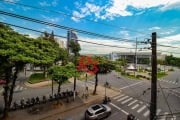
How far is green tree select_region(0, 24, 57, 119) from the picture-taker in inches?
755

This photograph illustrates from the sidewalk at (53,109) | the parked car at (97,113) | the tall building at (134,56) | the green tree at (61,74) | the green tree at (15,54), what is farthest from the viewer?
the tall building at (134,56)

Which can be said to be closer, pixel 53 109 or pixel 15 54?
pixel 15 54

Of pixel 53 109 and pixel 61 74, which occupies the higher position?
pixel 61 74

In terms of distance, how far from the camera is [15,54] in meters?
19.4

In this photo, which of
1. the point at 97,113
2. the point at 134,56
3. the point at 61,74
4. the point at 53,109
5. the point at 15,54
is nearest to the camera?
the point at 15,54

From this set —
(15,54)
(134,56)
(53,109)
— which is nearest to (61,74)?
(53,109)

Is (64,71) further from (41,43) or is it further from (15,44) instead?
(15,44)

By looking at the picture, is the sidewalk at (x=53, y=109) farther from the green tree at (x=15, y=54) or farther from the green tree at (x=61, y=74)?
the green tree at (x=61, y=74)

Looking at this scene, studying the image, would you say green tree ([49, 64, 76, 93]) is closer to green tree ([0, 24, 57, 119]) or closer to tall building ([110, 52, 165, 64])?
green tree ([0, 24, 57, 119])

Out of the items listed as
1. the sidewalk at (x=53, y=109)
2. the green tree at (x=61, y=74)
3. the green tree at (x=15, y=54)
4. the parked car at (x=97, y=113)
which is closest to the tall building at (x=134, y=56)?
the sidewalk at (x=53, y=109)

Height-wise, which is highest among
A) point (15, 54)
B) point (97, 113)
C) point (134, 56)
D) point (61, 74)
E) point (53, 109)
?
point (134, 56)

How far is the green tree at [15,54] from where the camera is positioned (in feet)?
63.0

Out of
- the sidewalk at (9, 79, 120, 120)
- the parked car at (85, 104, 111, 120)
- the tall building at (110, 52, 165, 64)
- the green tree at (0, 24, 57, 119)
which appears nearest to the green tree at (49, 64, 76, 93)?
the green tree at (0, 24, 57, 119)

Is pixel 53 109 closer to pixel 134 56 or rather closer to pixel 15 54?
pixel 15 54
